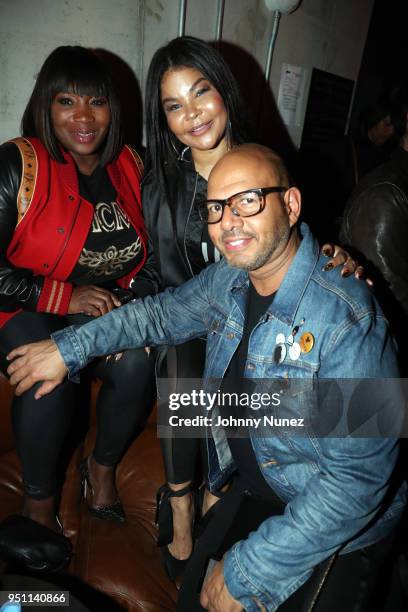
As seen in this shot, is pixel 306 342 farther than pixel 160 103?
No

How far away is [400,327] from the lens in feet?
6.55

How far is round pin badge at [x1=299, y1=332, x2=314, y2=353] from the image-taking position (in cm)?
116

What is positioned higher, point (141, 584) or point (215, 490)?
point (215, 490)

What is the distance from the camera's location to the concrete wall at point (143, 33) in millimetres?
2172

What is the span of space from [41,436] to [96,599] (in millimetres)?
610

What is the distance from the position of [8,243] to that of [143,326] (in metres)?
0.65

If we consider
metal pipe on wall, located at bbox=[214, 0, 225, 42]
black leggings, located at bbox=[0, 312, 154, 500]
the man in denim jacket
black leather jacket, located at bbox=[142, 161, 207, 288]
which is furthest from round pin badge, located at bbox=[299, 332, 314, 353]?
metal pipe on wall, located at bbox=[214, 0, 225, 42]

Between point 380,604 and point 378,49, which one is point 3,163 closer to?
point 380,604

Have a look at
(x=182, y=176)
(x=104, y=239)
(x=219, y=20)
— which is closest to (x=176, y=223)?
(x=182, y=176)

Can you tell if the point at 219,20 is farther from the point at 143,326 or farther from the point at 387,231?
the point at 143,326

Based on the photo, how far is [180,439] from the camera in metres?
1.64

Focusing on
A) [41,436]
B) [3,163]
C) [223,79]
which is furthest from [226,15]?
[41,436]

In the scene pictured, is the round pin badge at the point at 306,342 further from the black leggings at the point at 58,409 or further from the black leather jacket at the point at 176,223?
the black leather jacket at the point at 176,223

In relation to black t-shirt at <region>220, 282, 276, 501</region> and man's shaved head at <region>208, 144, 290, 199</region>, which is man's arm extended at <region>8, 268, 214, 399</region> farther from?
man's shaved head at <region>208, 144, 290, 199</region>
